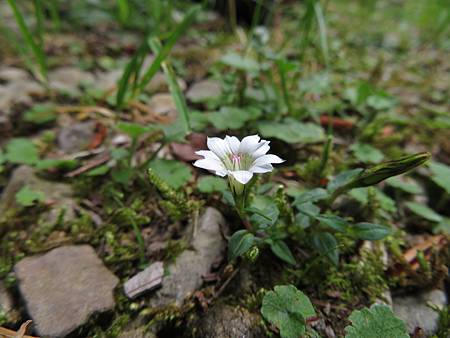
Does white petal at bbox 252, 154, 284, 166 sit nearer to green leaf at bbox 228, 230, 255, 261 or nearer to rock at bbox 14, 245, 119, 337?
green leaf at bbox 228, 230, 255, 261

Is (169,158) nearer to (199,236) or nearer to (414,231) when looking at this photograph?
(199,236)

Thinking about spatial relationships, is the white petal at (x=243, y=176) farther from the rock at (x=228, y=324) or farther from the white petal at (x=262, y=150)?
the rock at (x=228, y=324)

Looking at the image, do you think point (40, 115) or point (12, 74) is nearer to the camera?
point (40, 115)

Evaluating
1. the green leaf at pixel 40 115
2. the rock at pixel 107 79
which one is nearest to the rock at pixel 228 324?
the green leaf at pixel 40 115

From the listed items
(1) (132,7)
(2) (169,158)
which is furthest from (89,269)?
(1) (132,7)

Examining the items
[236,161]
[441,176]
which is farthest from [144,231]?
[441,176]

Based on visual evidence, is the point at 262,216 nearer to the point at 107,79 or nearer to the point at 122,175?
the point at 122,175
